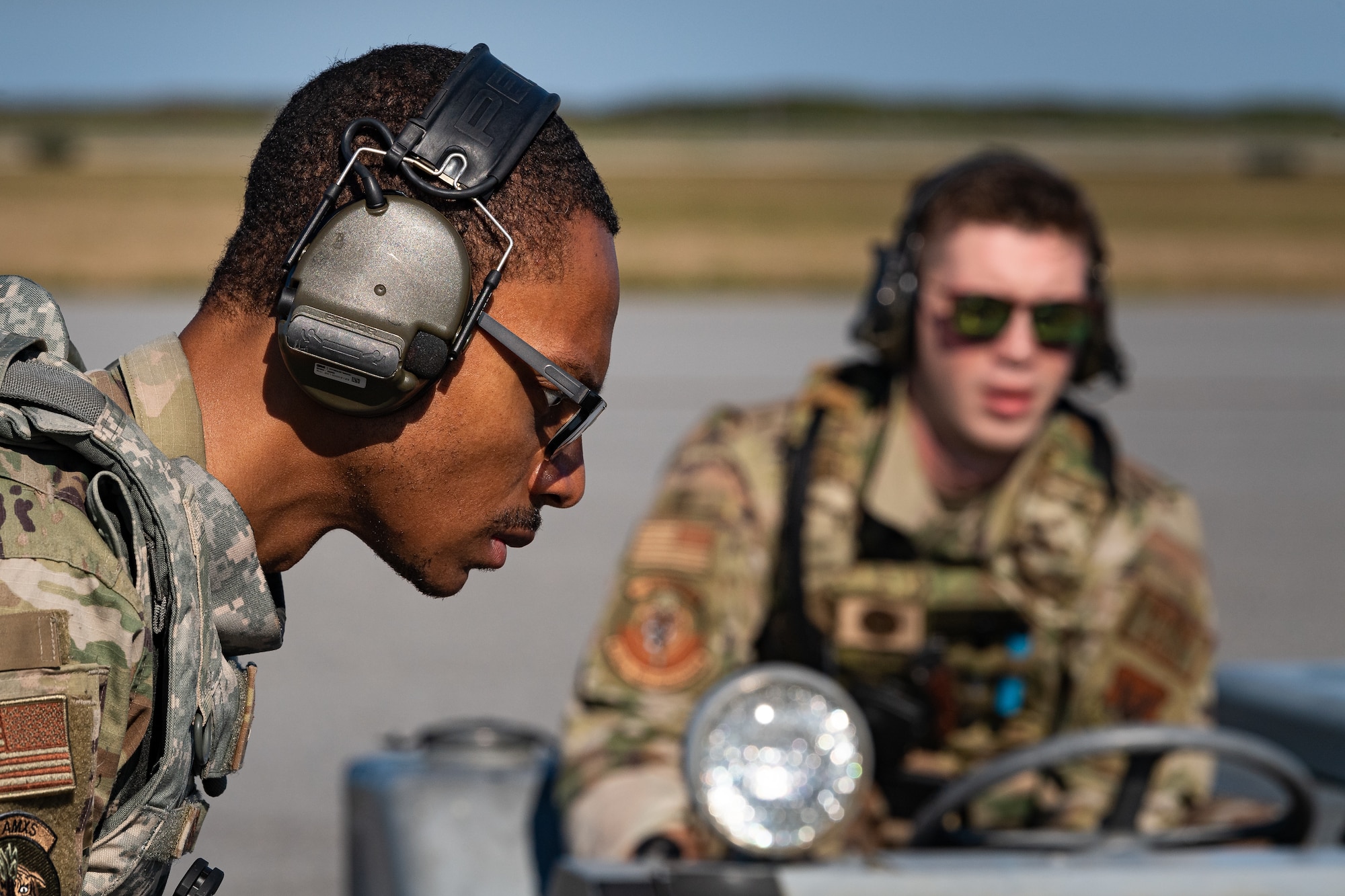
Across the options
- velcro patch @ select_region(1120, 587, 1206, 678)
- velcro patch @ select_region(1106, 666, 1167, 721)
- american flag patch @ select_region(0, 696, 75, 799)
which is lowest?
velcro patch @ select_region(1106, 666, 1167, 721)

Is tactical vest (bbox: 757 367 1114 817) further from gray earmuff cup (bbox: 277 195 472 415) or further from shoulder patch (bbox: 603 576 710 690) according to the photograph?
gray earmuff cup (bbox: 277 195 472 415)

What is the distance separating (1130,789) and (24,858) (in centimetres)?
176

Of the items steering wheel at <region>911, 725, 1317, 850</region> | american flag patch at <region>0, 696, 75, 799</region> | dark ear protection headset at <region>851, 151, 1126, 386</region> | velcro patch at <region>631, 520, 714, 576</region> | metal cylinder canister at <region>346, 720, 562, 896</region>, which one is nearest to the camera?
american flag patch at <region>0, 696, 75, 799</region>

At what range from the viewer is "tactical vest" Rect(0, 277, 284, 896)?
1.32 m

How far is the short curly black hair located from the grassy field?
232cm

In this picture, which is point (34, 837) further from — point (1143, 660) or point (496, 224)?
point (1143, 660)

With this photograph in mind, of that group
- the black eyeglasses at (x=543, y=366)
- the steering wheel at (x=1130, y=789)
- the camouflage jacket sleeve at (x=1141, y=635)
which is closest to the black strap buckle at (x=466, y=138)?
the black eyeglasses at (x=543, y=366)

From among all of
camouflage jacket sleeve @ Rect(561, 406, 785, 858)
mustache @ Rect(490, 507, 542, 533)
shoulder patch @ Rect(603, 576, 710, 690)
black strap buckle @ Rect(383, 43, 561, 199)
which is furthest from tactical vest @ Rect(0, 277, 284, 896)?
shoulder patch @ Rect(603, 576, 710, 690)

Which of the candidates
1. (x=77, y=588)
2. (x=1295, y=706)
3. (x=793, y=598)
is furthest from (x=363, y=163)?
(x=1295, y=706)

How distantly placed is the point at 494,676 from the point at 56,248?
2581cm

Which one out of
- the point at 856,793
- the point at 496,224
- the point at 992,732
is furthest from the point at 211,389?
the point at 992,732

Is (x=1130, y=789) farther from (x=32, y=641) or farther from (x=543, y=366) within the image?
(x=32, y=641)

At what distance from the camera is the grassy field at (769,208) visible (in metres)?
27.7

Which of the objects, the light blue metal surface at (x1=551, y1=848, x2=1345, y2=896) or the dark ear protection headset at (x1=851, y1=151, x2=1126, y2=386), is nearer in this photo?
the light blue metal surface at (x1=551, y1=848, x2=1345, y2=896)
